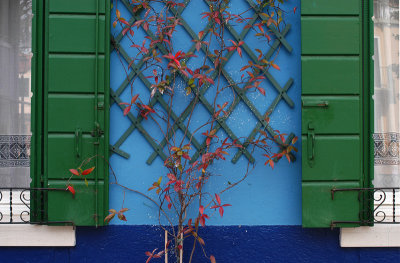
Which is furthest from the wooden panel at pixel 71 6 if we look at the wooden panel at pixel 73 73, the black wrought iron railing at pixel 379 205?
the black wrought iron railing at pixel 379 205

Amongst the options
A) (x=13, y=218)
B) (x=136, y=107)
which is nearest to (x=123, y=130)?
(x=136, y=107)

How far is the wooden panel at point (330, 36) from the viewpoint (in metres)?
3.52

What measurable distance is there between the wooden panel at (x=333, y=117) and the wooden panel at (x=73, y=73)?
1.49 m

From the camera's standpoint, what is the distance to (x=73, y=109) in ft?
11.5

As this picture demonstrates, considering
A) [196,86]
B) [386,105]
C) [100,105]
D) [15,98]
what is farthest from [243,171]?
[15,98]

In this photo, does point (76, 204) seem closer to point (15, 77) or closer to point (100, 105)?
point (100, 105)

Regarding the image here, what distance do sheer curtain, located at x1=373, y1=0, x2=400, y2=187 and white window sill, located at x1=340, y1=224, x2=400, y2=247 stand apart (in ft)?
1.32

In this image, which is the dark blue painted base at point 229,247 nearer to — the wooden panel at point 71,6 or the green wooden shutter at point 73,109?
the green wooden shutter at point 73,109

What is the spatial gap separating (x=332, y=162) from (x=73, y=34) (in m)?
2.06

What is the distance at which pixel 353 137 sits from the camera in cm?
350

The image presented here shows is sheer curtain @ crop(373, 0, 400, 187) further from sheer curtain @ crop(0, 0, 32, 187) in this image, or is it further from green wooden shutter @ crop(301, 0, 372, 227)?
sheer curtain @ crop(0, 0, 32, 187)

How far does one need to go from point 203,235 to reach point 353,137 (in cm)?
129

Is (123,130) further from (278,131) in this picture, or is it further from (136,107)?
(278,131)

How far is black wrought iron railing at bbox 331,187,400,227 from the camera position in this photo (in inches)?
137
